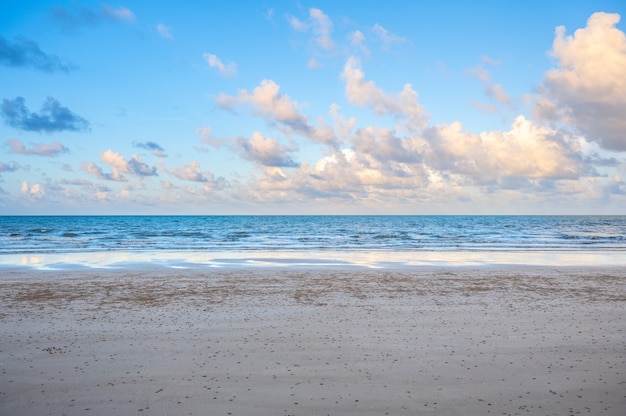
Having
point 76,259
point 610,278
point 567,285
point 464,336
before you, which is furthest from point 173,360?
point 76,259

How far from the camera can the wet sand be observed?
6023 millimetres

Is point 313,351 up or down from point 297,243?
up

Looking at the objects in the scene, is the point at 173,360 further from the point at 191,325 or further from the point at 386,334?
the point at 386,334

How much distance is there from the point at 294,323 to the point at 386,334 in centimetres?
232

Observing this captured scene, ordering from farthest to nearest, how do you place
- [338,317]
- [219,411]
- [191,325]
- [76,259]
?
1. [76,259]
2. [338,317]
3. [191,325]
4. [219,411]

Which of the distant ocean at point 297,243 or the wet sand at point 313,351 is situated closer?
the wet sand at point 313,351

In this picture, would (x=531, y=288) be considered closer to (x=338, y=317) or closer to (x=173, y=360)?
(x=338, y=317)

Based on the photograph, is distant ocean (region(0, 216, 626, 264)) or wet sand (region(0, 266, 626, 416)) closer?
wet sand (region(0, 266, 626, 416))

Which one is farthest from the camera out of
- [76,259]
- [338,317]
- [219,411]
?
[76,259]

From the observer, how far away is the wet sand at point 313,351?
6023 millimetres

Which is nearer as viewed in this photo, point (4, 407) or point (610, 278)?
point (4, 407)

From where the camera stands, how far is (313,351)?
8078 mm

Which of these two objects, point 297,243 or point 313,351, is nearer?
point 313,351

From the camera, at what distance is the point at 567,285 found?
15.9m
